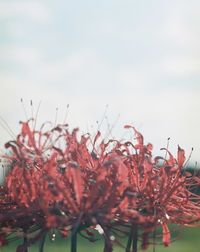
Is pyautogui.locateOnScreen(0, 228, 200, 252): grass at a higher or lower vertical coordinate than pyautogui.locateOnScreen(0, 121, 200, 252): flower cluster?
lower

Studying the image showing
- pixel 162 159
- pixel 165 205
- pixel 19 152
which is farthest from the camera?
pixel 162 159

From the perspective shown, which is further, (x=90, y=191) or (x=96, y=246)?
(x=96, y=246)

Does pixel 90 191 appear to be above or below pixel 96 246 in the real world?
above

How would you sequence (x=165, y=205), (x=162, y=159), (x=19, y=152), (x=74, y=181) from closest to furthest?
1. (x=74, y=181)
2. (x=19, y=152)
3. (x=165, y=205)
4. (x=162, y=159)

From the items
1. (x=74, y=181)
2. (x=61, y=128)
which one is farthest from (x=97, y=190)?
(x=61, y=128)

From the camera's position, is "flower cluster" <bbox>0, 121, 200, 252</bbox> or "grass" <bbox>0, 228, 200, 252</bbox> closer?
"flower cluster" <bbox>0, 121, 200, 252</bbox>

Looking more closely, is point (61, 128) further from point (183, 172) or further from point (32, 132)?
point (183, 172)

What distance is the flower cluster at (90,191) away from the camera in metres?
3.65

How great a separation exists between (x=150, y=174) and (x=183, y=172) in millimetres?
545

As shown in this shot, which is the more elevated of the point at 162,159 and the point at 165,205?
the point at 162,159

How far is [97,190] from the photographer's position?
11.8 feet

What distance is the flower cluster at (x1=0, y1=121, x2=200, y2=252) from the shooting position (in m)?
3.65

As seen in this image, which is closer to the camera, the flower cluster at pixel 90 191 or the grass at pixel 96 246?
the flower cluster at pixel 90 191

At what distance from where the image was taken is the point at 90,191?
3.79 metres
